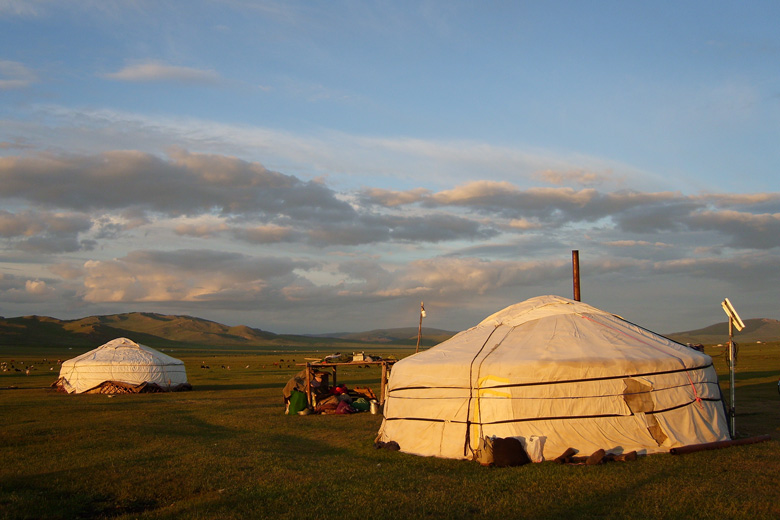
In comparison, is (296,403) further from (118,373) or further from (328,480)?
(118,373)

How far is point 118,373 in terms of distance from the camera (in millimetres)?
24891

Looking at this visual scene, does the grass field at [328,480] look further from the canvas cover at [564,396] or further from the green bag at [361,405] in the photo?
the green bag at [361,405]

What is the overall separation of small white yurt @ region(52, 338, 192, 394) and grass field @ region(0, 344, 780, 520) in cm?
1209

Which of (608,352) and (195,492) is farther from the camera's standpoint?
(608,352)

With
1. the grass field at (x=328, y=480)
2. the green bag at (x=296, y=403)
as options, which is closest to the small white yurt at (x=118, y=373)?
the green bag at (x=296, y=403)

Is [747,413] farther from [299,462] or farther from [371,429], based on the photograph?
[299,462]

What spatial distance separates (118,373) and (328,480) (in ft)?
65.8

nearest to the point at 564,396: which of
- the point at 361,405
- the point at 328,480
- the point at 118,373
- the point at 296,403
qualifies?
the point at 328,480

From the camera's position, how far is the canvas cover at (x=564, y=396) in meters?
9.09

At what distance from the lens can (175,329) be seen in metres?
196

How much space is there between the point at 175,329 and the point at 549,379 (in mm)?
200793

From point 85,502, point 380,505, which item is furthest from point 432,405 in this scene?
point 85,502

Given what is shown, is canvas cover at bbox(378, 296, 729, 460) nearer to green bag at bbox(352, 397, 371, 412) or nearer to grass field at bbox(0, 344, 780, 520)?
grass field at bbox(0, 344, 780, 520)

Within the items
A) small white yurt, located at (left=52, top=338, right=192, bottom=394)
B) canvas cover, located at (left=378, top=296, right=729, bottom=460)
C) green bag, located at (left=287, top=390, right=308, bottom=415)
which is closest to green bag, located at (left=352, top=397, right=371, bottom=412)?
green bag, located at (left=287, top=390, right=308, bottom=415)
